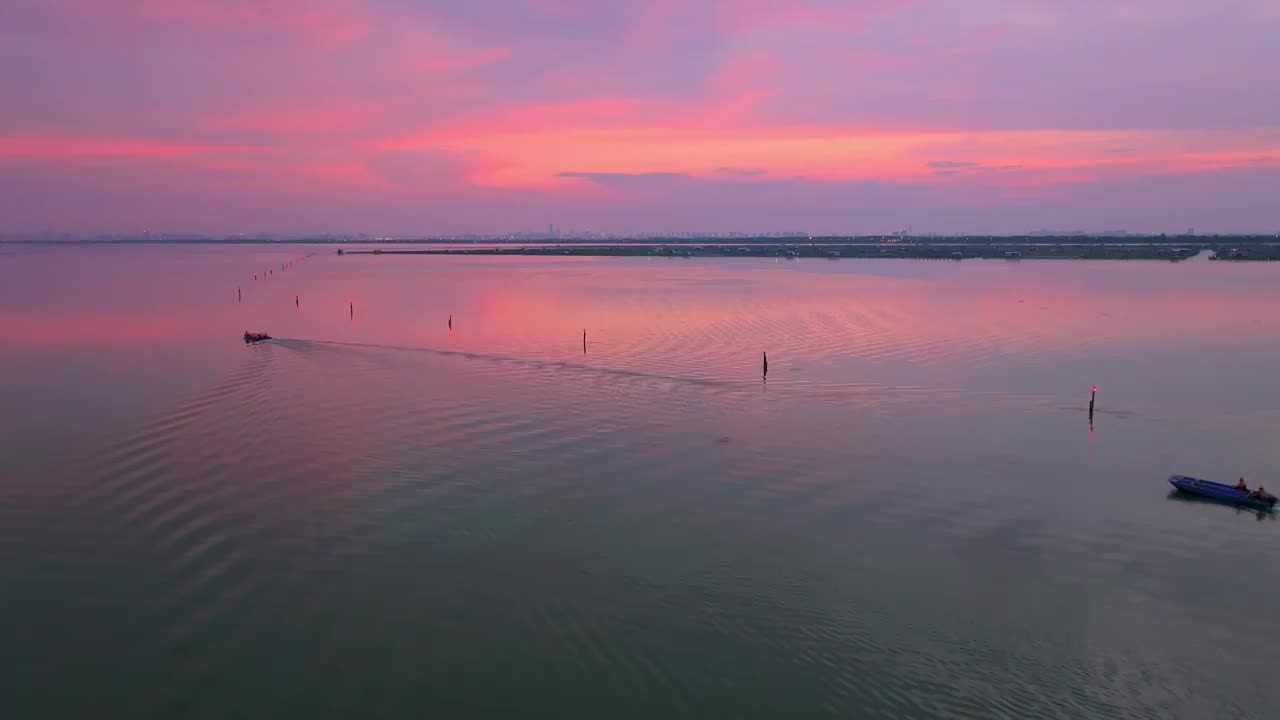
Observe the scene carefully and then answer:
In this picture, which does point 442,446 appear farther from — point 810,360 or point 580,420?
point 810,360

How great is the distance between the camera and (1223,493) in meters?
33.6

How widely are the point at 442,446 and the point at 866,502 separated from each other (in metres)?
23.1

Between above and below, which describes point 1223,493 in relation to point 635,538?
above

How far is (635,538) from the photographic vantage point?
2925 cm

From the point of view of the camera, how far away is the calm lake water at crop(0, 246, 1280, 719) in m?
20.3

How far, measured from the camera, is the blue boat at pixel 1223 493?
32844 mm

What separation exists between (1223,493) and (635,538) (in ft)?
90.9

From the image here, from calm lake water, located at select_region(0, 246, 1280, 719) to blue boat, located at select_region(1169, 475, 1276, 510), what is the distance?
3.22 ft

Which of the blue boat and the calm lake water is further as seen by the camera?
the blue boat

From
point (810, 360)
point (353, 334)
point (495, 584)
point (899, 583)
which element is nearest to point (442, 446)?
point (495, 584)

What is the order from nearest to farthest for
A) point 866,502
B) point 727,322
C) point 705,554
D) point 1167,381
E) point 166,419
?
point 705,554
point 866,502
point 166,419
point 1167,381
point 727,322

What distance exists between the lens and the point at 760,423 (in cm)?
4641

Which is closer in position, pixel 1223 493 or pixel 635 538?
pixel 635 538

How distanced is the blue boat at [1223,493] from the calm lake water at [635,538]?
98 centimetres
